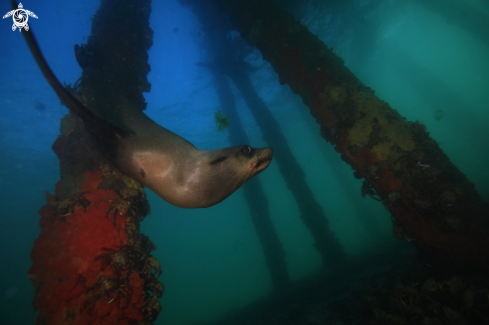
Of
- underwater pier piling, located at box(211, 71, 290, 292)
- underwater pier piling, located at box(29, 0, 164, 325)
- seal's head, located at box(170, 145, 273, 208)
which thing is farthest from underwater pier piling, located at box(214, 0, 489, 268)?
underwater pier piling, located at box(211, 71, 290, 292)

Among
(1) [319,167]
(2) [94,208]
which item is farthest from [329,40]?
(1) [319,167]

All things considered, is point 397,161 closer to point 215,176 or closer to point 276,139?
point 215,176

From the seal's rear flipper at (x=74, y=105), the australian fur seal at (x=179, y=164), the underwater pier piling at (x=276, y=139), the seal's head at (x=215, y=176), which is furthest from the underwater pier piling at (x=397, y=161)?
the underwater pier piling at (x=276, y=139)

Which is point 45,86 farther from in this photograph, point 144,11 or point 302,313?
A: point 302,313

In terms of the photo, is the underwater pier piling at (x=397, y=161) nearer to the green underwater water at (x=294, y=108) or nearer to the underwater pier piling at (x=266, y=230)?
the underwater pier piling at (x=266, y=230)

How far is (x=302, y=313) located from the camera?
635 cm

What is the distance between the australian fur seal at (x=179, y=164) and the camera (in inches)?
89.4

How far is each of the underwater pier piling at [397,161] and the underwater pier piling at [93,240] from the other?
172 inches

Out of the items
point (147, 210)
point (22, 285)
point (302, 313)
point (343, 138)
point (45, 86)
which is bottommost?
point (302, 313)

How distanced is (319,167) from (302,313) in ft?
259

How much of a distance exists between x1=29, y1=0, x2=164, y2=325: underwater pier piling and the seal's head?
1867mm

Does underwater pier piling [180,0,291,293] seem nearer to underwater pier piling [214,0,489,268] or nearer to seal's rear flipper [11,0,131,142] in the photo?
underwater pier piling [214,0,489,268]

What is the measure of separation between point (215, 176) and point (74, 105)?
161 centimetres

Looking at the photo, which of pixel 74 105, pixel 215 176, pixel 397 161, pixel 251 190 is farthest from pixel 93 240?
pixel 251 190
